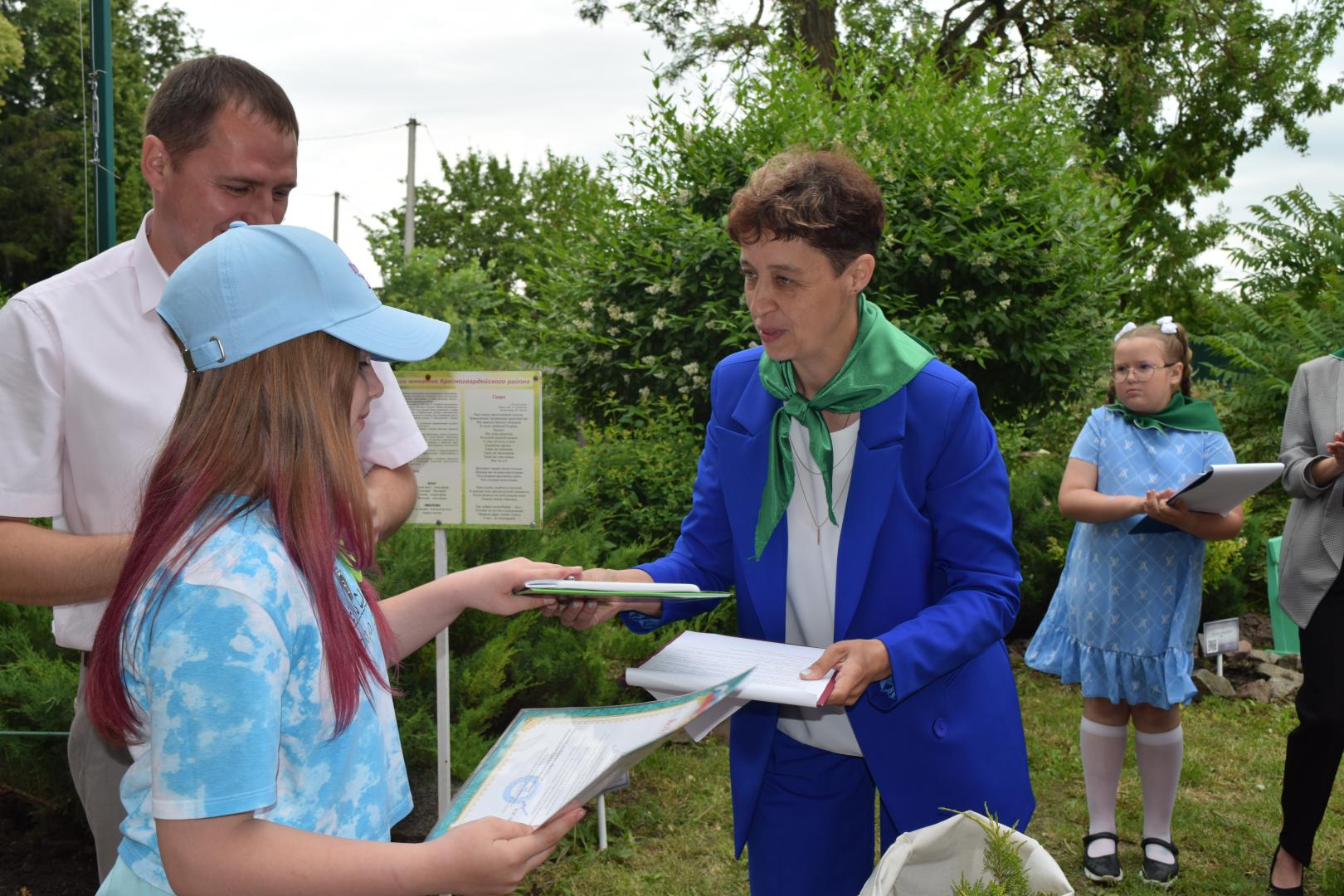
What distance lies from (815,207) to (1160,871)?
3342 millimetres

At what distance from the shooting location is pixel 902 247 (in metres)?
7.06

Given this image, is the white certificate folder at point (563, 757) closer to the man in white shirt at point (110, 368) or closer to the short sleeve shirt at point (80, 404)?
the man in white shirt at point (110, 368)

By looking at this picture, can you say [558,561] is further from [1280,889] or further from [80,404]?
[80,404]

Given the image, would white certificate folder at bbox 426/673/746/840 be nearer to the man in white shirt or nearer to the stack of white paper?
the stack of white paper

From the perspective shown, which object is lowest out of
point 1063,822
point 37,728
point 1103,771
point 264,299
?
point 1063,822

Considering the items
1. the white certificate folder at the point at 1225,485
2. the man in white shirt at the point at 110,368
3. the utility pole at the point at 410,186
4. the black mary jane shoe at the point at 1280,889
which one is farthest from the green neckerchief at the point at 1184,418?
the utility pole at the point at 410,186

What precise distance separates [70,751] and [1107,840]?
3843mm

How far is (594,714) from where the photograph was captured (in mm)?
1810

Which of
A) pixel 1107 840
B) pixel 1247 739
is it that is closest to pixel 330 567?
pixel 1107 840

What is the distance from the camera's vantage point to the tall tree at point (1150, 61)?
15891mm

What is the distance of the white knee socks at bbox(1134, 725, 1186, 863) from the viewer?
4352 millimetres

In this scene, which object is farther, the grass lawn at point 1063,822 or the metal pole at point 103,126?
the metal pole at point 103,126

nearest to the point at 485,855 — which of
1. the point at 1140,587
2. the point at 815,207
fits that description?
the point at 815,207

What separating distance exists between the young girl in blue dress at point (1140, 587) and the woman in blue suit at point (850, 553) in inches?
80.7
